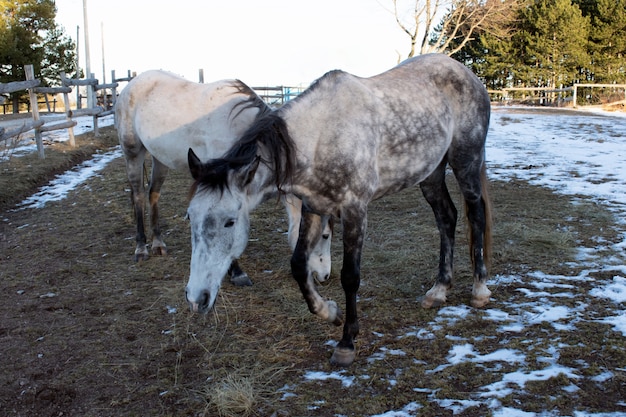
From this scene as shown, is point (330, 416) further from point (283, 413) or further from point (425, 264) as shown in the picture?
point (425, 264)

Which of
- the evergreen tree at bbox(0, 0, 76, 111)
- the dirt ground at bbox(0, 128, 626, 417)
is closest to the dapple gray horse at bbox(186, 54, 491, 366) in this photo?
the dirt ground at bbox(0, 128, 626, 417)

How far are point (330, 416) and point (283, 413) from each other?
0.77ft

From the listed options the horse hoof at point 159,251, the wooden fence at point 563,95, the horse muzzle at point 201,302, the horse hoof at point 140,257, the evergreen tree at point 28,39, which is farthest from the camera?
the wooden fence at point 563,95

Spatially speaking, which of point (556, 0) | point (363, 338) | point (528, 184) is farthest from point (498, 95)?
point (363, 338)

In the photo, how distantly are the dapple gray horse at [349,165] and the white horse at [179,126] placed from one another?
74 cm

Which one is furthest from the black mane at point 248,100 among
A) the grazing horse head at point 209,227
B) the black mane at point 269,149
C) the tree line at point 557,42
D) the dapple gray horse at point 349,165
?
the tree line at point 557,42

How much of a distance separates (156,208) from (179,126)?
1.25 metres

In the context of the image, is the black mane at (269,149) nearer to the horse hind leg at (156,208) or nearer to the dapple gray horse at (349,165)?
the dapple gray horse at (349,165)

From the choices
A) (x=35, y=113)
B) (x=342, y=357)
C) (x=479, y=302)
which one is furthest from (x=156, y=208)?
(x=35, y=113)

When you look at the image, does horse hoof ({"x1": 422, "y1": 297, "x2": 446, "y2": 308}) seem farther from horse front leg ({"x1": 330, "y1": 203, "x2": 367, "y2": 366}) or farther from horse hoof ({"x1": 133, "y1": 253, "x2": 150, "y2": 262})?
horse hoof ({"x1": 133, "y1": 253, "x2": 150, "y2": 262})

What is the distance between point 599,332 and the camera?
3.07 m

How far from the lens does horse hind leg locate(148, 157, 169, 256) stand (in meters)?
5.08

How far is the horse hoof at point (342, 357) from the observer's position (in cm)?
286

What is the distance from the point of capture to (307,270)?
311 centimetres
